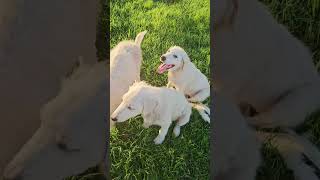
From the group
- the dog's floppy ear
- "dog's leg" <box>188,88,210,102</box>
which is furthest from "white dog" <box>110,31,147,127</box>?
"dog's leg" <box>188,88,210,102</box>

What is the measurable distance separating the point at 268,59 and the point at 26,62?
154cm

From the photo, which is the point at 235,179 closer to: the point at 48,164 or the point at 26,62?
the point at 48,164

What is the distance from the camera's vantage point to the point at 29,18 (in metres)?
3.25

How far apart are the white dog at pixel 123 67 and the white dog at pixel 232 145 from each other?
55 centimetres

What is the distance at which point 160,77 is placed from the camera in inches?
130

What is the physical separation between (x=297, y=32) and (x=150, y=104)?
1067mm

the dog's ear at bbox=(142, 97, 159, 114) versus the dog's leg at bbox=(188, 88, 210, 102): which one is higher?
the dog's leg at bbox=(188, 88, 210, 102)

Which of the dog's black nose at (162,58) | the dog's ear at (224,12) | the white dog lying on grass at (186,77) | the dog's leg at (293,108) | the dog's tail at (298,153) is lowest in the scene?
the dog's tail at (298,153)

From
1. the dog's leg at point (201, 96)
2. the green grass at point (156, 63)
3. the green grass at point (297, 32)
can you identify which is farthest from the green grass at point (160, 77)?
the green grass at point (297, 32)

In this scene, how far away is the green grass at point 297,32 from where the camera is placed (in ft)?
11.1

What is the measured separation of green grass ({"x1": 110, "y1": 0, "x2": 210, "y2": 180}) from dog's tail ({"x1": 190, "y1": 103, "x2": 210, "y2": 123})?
1.1 inches

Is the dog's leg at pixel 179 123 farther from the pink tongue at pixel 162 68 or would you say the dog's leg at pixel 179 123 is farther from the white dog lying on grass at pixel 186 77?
the pink tongue at pixel 162 68

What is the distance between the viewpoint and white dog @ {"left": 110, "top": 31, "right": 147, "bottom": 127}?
10.7 ft

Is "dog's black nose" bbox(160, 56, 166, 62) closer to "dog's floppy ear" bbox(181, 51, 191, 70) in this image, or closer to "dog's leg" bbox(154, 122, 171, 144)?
"dog's floppy ear" bbox(181, 51, 191, 70)
